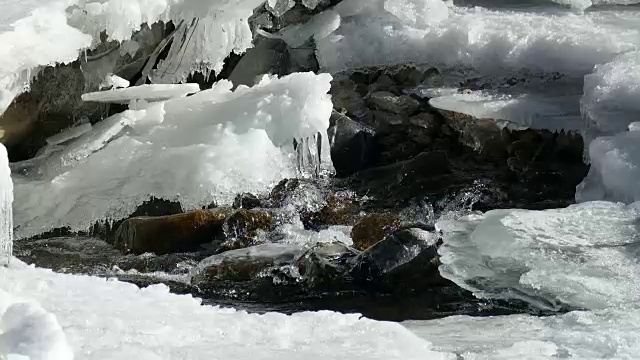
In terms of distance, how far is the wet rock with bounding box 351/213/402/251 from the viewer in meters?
6.62

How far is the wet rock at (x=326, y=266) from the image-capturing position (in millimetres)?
5859

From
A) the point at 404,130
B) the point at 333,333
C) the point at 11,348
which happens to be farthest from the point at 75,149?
the point at 11,348

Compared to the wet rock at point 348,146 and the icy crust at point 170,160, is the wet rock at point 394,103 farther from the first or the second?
the icy crust at point 170,160

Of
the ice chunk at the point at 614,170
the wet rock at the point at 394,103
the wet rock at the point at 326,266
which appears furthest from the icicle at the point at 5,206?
the wet rock at the point at 394,103

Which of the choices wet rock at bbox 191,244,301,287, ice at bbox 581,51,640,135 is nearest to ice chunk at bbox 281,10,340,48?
ice at bbox 581,51,640,135

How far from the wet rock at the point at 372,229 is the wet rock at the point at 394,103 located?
2.43 m

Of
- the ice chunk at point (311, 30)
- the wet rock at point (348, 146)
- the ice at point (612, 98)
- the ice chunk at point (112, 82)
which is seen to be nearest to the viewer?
the ice at point (612, 98)

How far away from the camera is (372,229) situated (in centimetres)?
670

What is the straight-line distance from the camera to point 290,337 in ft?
12.2

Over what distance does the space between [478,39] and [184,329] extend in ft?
20.4

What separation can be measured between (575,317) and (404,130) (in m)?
4.71

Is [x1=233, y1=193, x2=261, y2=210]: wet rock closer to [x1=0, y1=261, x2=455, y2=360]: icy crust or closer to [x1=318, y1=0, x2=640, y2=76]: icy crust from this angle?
[x1=318, y1=0, x2=640, y2=76]: icy crust

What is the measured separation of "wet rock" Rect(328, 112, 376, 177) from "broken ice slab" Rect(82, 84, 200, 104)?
5.46 ft

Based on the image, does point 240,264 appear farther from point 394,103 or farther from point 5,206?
point 394,103
